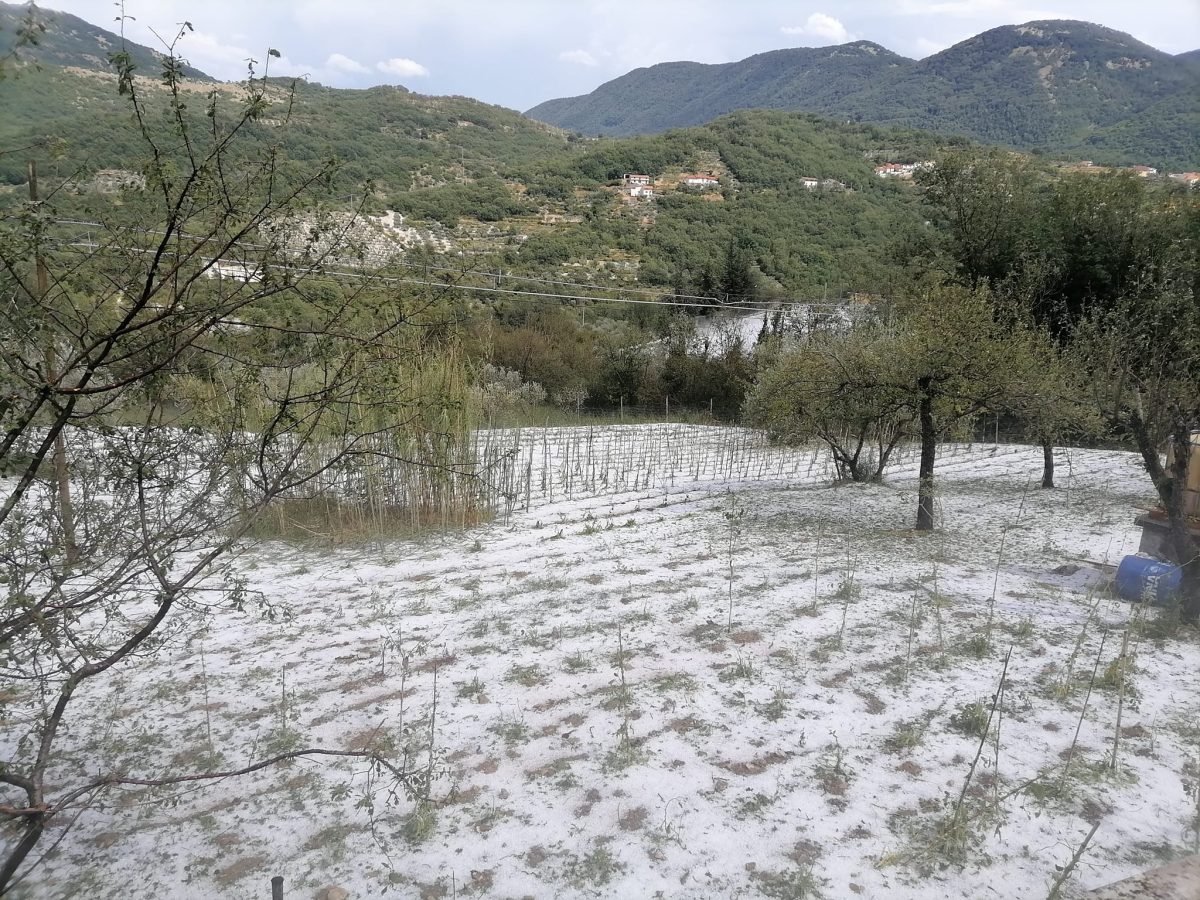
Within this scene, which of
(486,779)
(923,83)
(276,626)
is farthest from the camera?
(923,83)

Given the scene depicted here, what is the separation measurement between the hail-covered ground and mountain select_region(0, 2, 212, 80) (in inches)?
84.9

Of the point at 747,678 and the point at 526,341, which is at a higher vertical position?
the point at 526,341

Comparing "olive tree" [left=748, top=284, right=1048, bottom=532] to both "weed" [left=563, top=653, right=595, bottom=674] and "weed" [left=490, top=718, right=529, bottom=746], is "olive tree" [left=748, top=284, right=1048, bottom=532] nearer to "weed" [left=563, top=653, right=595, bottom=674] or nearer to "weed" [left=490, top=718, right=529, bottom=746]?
"weed" [left=563, top=653, right=595, bottom=674]

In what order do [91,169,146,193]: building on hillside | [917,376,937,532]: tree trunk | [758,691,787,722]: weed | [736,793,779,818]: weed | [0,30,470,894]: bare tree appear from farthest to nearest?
[917,376,937,532]: tree trunk
[758,691,787,722]: weed
[736,793,779,818]: weed
[91,169,146,193]: building on hillside
[0,30,470,894]: bare tree

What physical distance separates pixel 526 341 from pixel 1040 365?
41.4 ft

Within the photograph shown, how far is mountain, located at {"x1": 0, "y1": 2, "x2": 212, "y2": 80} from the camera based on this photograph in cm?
146

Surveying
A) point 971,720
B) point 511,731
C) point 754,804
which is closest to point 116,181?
point 511,731

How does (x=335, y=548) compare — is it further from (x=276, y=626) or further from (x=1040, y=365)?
(x=1040, y=365)

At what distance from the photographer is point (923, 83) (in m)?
34.7

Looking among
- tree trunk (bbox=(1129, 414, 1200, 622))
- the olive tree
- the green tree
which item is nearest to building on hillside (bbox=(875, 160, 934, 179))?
the green tree

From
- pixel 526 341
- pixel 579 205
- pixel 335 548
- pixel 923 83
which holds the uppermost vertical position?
pixel 923 83

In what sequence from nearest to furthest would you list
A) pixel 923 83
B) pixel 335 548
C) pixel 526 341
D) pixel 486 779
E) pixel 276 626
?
pixel 486 779 → pixel 276 626 → pixel 335 548 → pixel 526 341 → pixel 923 83

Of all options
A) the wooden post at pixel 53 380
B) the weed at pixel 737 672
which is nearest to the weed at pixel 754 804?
the weed at pixel 737 672

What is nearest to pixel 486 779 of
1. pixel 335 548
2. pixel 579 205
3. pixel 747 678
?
pixel 747 678
